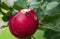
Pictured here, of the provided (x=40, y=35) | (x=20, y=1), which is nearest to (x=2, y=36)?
(x=40, y=35)

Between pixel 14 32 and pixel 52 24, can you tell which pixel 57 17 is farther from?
pixel 14 32

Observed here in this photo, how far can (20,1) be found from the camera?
0.63 meters

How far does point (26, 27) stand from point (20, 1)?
0.15 m

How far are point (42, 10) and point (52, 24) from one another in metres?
0.06

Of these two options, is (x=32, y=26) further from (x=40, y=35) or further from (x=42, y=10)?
(x=40, y=35)

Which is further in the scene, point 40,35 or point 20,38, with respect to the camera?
point 40,35

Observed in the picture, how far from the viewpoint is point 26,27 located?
519 mm

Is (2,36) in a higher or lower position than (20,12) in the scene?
lower

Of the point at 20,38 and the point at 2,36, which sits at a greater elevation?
the point at 20,38

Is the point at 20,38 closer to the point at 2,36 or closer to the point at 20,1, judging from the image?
the point at 20,1

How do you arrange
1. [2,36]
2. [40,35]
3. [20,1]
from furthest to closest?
[2,36], [40,35], [20,1]

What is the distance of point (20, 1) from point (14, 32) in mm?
141

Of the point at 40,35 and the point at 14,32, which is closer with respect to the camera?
the point at 14,32

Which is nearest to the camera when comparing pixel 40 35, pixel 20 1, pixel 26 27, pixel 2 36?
pixel 26 27
